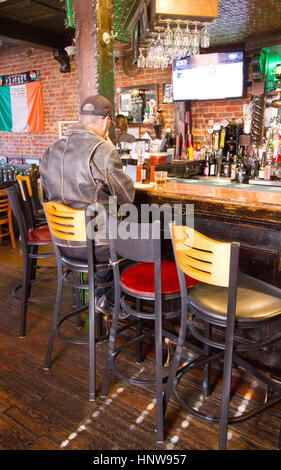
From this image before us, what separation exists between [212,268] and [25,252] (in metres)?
1.77

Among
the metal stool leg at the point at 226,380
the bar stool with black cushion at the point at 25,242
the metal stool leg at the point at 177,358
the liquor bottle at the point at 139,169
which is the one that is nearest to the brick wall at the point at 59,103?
the liquor bottle at the point at 139,169

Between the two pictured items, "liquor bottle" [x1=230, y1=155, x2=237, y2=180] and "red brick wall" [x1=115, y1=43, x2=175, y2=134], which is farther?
"red brick wall" [x1=115, y1=43, x2=175, y2=134]

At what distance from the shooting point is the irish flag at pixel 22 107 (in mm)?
7227

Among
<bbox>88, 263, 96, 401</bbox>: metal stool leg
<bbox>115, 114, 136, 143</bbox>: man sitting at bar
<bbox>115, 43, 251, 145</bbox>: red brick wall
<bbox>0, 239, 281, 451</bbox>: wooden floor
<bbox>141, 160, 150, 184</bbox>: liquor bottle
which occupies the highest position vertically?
<bbox>115, 43, 251, 145</bbox>: red brick wall

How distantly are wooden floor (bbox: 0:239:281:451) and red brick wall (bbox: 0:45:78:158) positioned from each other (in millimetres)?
5270

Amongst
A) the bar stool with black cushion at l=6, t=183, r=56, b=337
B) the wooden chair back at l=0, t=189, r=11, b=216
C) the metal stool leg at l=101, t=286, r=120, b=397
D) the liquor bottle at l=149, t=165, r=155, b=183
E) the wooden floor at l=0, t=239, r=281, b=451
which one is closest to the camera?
the wooden floor at l=0, t=239, r=281, b=451

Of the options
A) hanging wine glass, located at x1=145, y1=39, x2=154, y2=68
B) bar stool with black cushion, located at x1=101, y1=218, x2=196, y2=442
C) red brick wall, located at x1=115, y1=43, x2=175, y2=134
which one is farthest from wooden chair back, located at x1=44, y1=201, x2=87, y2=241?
red brick wall, located at x1=115, y1=43, x2=175, y2=134

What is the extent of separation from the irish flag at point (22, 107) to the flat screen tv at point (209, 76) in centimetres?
337

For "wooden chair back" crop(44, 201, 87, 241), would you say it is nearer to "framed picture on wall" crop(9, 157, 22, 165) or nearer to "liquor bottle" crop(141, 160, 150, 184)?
"liquor bottle" crop(141, 160, 150, 184)

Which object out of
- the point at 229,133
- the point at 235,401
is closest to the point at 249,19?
the point at 229,133

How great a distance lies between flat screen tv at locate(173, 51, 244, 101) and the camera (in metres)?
4.54

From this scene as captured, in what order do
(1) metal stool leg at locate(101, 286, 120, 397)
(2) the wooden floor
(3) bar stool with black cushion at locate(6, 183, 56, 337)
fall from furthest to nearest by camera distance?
(3) bar stool with black cushion at locate(6, 183, 56, 337), (1) metal stool leg at locate(101, 286, 120, 397), (2) the wooden floor

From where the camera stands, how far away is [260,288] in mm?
1721
